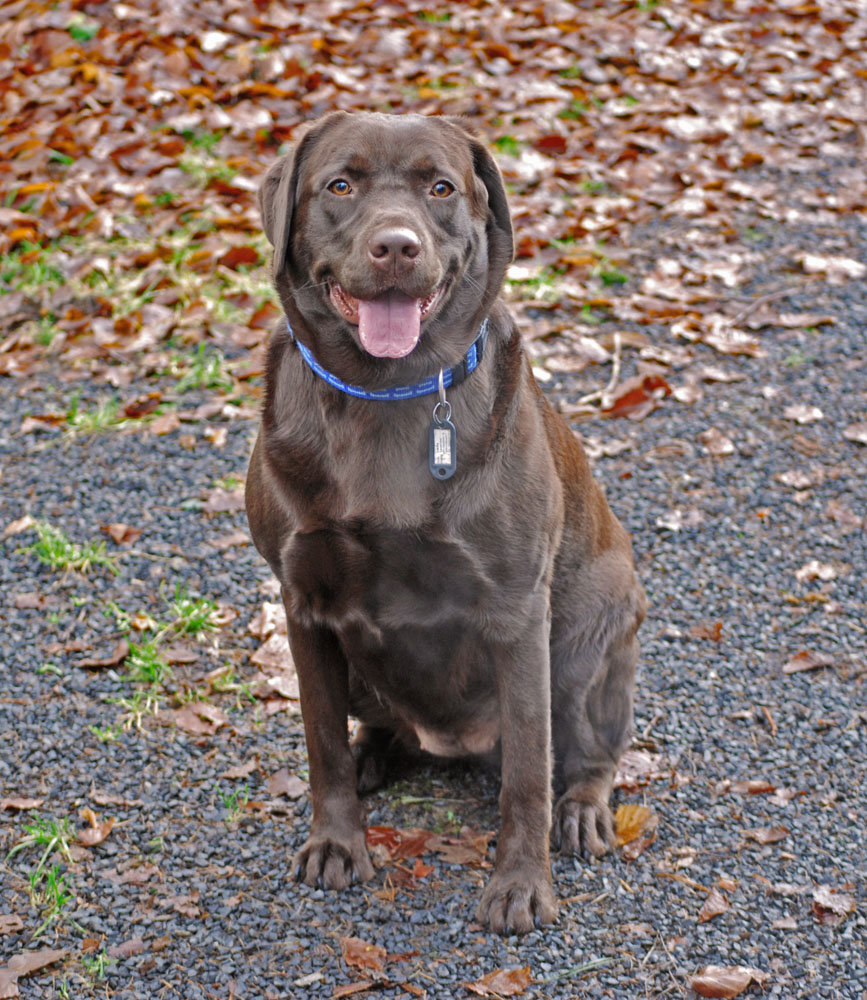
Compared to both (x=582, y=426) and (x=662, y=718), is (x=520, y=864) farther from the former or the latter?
(x=582, y=426)

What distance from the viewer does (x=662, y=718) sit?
12.7ft

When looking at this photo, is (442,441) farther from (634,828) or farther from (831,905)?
(831,905)

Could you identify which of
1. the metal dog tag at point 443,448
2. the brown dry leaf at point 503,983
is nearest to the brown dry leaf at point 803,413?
the metal dog tag at point 443,448

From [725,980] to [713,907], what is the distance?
27 centimetres

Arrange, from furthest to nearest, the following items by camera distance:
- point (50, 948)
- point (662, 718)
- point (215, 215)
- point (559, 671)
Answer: point (215, 215)
point (662, 718)
point (559, 671)
point (50, 948)

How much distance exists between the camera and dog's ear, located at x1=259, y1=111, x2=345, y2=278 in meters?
3.02

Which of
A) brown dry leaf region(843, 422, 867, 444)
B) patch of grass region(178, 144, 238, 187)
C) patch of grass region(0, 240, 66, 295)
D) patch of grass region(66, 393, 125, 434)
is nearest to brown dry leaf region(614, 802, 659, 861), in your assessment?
brown dry leaf region(843, 422, 867, 444)

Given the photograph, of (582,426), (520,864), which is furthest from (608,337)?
(520,864)

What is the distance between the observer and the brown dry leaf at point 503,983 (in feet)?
9.19

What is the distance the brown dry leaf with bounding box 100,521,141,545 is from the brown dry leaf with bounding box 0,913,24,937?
189 cm

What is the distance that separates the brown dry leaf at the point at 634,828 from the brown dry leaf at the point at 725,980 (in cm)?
48

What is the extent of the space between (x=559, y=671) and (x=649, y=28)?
7.08 metres

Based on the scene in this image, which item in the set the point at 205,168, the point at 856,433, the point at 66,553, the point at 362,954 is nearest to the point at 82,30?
the point at 205,168

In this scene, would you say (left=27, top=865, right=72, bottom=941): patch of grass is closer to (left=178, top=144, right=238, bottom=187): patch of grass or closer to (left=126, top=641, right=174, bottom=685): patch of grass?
(left=126, top=641, right=174, bottom=685): patch of grass
